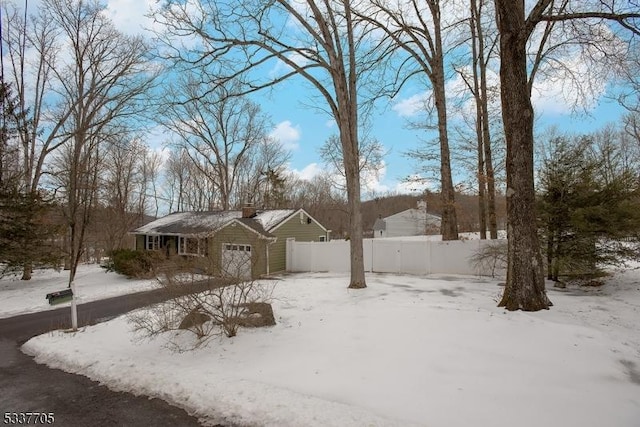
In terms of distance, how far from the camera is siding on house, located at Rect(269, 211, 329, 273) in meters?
19.0

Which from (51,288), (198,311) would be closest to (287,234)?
(51,288)

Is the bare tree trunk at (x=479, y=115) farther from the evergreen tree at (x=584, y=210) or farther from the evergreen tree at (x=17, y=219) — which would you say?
the evergreen tree at (x=17, y=219)

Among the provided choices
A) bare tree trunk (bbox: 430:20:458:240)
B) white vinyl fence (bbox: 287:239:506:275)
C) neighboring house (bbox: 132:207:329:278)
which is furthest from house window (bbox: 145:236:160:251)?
bare tree trunk (bbox: 430:20:458:240)

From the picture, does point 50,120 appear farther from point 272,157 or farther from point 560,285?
point 560,285

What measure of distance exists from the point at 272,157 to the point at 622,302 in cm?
3141

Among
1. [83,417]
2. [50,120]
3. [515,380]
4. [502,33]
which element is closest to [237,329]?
[83,417]

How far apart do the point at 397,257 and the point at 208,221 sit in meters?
11.1

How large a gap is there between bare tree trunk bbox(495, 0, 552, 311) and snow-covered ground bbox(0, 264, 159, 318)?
884 cm

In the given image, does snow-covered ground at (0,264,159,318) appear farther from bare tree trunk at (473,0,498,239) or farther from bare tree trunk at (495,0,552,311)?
bare tree trunk at (473,0,498,239)

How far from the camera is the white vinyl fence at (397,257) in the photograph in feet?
48.9

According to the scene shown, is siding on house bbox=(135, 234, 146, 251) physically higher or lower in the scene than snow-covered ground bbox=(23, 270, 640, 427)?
higher

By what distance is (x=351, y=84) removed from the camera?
1157 centimetres

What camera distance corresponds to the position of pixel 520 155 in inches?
283

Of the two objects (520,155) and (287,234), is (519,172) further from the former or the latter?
(287,234)
